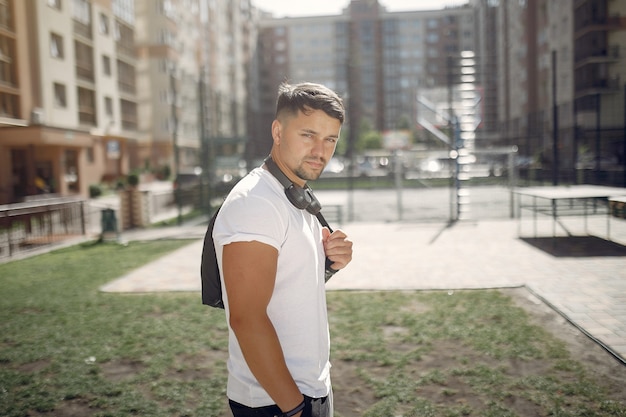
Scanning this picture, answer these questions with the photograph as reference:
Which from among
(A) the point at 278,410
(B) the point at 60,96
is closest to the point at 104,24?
(B) the point at 60,96

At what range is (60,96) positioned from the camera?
87.6ft

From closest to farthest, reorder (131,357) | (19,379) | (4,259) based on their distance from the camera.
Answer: (19,379) → (131,357) → (4,259)

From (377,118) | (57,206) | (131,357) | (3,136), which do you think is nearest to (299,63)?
(377,118)

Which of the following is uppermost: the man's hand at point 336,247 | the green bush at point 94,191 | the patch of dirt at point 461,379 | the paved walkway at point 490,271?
the man's hand at point 336,247

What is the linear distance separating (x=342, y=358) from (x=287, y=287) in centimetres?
311

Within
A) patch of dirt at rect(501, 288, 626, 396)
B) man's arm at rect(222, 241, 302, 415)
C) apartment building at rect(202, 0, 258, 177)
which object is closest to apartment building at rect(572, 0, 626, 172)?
patch of dirt at rect(501, 288, 626, 396)

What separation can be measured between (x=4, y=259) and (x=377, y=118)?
83300 millimetres

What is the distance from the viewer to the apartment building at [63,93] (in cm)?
1811

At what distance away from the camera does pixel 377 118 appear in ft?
295

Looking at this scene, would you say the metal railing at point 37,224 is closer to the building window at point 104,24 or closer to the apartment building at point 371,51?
the building window at point 104,24

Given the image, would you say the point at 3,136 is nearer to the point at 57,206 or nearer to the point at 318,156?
the point at 57,206

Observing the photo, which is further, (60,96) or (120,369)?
(60,96)

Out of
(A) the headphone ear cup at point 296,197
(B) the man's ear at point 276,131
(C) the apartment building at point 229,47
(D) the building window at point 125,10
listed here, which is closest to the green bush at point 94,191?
(D) the building window at point 125,10

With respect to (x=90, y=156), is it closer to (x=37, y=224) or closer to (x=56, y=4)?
(x=56, y=4)
